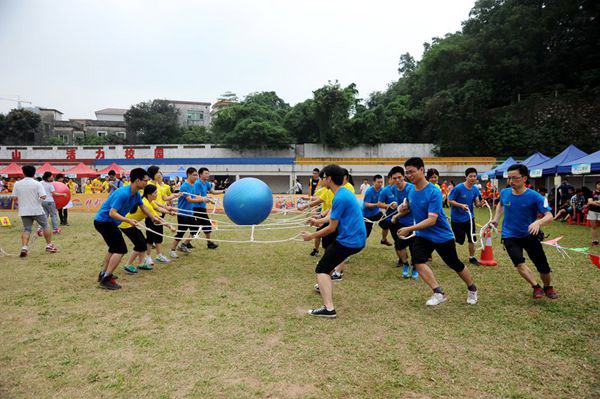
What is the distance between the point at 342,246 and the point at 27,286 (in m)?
5.21

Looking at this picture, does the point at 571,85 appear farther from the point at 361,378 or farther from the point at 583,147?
the point at 361,378

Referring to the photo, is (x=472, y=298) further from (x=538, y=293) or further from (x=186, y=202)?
(x=186, y=202)

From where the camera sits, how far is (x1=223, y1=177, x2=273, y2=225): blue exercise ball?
670 cm

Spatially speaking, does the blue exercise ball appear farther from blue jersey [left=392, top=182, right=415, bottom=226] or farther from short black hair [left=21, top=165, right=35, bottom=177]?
short black hair [left=21, top=165, right=35, bottom=177]

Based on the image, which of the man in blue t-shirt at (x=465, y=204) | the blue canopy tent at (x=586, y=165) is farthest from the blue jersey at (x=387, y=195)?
the blue canopy tent at (x=586, y=165)

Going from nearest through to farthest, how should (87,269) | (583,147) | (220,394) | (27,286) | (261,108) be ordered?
1. (220,394)
2. (27,286)
3. (87,269)
4. (583,147)
5. (261,108)

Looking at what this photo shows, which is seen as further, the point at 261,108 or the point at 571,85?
the point at 261,108

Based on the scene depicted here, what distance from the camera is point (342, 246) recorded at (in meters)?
4.45

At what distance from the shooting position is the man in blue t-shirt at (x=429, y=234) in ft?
15.3

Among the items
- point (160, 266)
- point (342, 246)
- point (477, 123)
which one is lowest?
point (160, 266)

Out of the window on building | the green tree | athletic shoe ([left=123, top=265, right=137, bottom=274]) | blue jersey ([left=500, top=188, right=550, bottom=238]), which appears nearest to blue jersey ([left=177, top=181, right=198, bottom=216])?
athletic shoe ([left=123, top=265, right=137, bottom=274])

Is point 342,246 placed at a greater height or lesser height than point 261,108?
lesser

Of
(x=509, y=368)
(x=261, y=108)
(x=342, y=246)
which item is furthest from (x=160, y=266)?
(x=261, y=108)

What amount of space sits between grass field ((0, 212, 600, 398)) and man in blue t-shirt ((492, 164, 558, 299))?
1.28 ft
